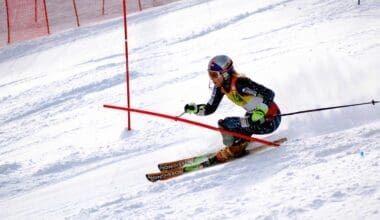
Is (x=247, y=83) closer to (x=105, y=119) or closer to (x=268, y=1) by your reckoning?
(x=105, y=119)

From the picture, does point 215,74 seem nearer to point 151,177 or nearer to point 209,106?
point 209,106

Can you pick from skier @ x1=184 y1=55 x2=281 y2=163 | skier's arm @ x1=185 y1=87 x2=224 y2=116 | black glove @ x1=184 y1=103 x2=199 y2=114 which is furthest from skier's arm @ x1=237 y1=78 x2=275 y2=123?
black glove @ x1=184 y1=103 x2=199 y2=114

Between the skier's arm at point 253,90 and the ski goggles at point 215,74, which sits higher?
the ski goggles at point 215,74

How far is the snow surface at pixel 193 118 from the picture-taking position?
4.78 m

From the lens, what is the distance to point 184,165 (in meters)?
6.23

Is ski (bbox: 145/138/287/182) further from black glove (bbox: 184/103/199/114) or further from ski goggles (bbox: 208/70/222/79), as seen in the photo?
ski goggles (bbox: 208/70/222/79)

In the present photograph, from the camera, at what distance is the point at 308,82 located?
790 centimetres

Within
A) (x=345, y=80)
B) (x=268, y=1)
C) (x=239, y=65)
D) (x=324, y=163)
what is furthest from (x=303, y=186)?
(x=268, y=1)

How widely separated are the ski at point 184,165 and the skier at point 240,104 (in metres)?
0.14

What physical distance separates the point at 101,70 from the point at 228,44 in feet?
9.98

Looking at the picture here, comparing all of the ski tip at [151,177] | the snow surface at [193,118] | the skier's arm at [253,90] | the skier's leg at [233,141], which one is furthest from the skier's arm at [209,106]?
the ski tip at [151,177]

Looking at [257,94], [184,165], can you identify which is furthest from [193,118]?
[257,94]

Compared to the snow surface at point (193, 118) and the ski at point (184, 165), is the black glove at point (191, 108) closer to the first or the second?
the ski at point (184, 165)

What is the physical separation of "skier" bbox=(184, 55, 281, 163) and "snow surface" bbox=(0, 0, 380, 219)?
0.34 metres
